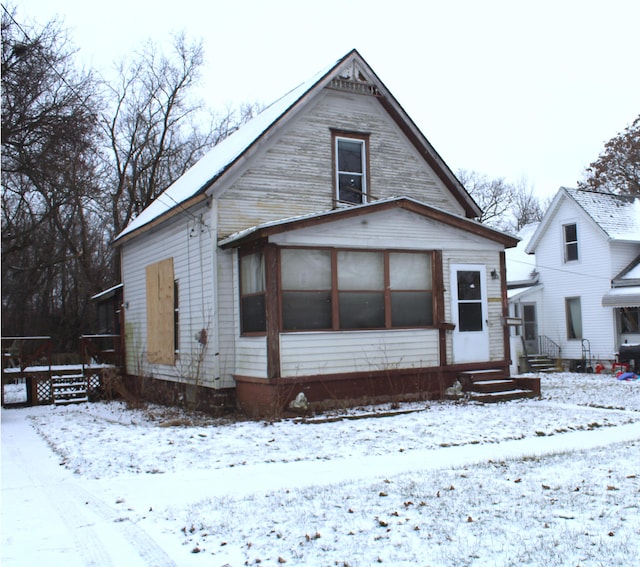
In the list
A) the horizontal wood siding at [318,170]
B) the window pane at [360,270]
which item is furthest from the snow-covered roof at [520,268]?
the window pane at [360,270]

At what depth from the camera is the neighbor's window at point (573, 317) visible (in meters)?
26.6

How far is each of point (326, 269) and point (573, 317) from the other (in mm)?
16430

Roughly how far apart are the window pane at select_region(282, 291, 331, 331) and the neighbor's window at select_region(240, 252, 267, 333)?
0.43 meters

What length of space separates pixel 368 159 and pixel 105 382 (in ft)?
28.3

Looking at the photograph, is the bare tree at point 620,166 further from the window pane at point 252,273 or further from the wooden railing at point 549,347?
the window pane at point 252,273

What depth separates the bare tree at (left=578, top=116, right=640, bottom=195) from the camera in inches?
1693

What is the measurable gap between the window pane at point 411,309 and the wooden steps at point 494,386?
1.46 meters

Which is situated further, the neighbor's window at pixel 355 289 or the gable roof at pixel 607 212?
the gable roof at pixel 607 212

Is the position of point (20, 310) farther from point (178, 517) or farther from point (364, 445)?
point (178, 517)

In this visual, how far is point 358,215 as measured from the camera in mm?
13742

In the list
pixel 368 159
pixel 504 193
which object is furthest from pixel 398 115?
pixel 504 193

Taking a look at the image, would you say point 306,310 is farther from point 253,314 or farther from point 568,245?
point 568,245

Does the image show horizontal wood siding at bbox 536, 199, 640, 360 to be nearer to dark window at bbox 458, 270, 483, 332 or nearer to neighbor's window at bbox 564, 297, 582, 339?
neighbor's window at bbox 564, 297, 582, 339

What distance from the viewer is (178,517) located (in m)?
6.47
